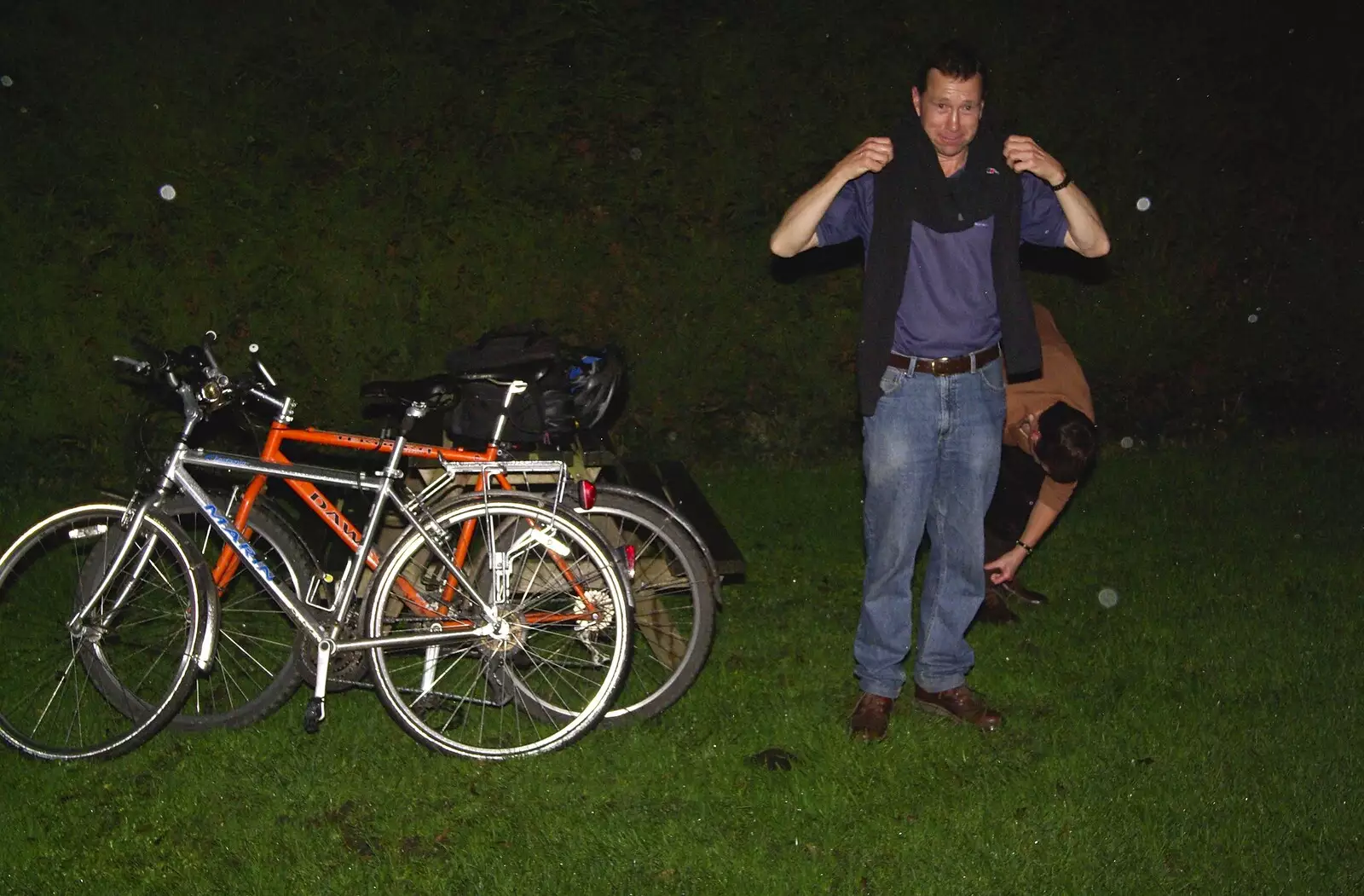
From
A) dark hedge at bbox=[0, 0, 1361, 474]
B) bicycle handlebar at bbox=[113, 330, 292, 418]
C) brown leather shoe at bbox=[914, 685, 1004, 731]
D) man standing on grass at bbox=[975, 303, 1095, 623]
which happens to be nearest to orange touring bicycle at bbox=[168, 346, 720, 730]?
bicycle handlebar at bbox=[113, 330, 292, 418]

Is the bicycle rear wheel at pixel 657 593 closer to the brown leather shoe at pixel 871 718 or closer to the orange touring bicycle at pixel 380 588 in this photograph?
the orange touring bicycle at pixel 380 588

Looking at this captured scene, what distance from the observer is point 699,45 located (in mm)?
7664

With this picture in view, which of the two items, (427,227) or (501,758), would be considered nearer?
(501,758)

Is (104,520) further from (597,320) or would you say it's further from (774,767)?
(597,320)

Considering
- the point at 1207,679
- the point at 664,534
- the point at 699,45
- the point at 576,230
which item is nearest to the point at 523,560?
the point at 664,534

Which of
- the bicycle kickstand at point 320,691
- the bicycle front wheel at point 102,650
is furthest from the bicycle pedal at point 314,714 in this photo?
the bicycle front wheel at point 102,650

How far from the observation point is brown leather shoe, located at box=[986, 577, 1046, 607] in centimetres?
638

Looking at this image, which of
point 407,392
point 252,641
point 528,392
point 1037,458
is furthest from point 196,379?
point 1037,458

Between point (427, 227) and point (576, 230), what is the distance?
77cm

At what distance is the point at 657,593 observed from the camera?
17.6ft

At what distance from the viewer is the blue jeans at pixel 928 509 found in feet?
15.5

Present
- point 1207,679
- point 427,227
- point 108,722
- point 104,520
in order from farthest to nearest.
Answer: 1. point 427,227
2. point 1207,679
3. point 108,722
4. point 104,520

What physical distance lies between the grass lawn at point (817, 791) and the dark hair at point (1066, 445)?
0.82 meters

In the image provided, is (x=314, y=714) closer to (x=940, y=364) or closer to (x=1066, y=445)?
(x=940, y=364)
